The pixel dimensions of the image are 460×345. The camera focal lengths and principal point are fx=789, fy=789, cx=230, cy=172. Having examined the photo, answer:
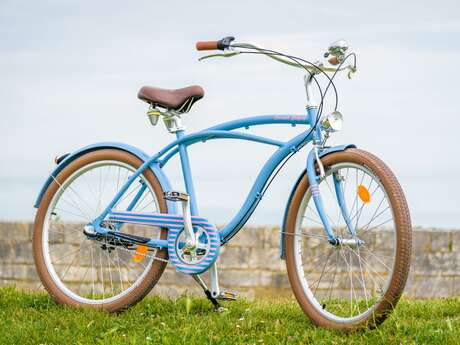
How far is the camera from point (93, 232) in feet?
17.2

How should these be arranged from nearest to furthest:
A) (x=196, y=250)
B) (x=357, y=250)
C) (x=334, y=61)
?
(x=357, y=250), (x=334, y=61), (x=196, y=250)

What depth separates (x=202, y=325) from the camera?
15.3 ft

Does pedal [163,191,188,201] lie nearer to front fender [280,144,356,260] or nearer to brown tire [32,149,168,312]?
brown tire [32,149,168,312]

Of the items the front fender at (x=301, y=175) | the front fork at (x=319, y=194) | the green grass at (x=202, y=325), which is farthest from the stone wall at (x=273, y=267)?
the front fork at (x=319, y=194)

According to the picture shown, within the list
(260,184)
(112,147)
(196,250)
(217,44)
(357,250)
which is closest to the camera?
(357,250)

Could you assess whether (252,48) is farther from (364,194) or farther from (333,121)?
(364,194)

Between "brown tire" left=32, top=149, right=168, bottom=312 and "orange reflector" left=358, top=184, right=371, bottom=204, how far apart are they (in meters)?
1.31

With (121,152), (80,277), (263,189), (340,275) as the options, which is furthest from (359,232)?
(80,277)

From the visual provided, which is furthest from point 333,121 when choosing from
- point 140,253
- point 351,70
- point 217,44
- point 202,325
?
point 140,253

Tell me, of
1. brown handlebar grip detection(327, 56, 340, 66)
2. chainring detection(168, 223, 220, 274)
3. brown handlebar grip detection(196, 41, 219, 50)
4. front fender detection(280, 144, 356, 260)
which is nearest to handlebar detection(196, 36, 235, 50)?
brown handlebar grip detection(196, 41, 219, 50)

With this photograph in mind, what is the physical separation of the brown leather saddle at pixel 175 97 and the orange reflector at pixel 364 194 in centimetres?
119

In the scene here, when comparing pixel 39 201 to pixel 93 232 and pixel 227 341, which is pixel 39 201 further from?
pixel 227 341

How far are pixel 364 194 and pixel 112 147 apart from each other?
1.82m

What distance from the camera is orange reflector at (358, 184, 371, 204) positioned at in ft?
14.4
